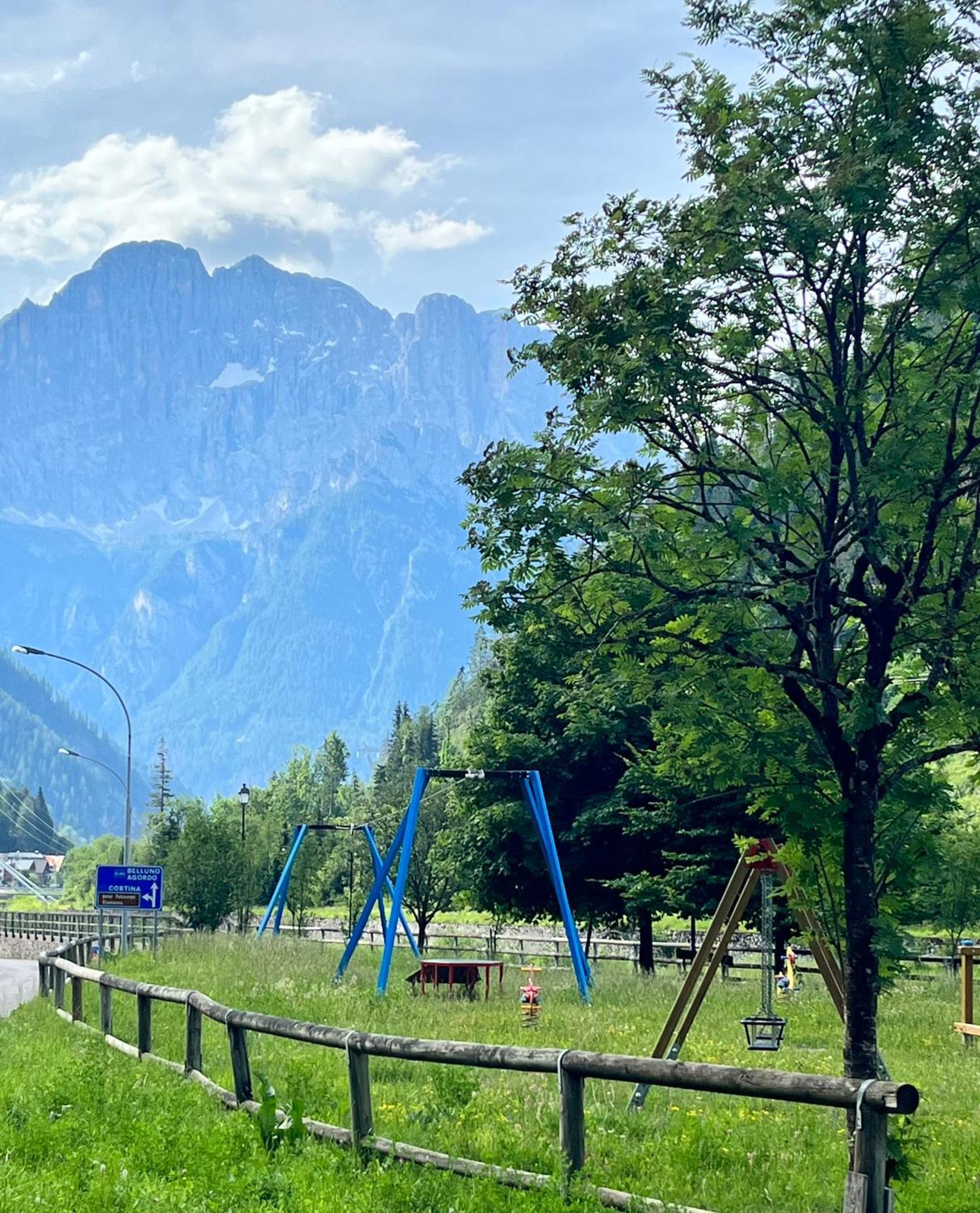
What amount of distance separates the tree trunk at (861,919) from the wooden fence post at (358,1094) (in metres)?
3.52

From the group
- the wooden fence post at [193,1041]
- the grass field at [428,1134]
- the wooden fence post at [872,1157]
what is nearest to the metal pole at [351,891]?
the grass field at [428,1134]

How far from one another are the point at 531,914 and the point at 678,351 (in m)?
30.8

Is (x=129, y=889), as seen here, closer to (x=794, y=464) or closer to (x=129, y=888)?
(x=129, y=888)

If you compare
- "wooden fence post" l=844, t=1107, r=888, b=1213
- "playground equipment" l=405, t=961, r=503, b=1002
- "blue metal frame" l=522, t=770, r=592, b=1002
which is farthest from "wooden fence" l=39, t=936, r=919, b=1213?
"blue metal frame" l=522, t=770, r=592, b=1002

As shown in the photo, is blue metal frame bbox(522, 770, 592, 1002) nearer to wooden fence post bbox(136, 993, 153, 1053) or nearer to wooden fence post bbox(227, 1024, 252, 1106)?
wooden fence post bbox(136, 993, 153, 1053)

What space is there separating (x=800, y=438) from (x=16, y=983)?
34.1 meters

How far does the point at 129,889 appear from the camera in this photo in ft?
120

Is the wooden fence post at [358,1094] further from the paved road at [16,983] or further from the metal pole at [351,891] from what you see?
the metal pole at [351,891]

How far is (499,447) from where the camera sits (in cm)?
1148

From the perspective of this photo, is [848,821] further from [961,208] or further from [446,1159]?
[961,208]

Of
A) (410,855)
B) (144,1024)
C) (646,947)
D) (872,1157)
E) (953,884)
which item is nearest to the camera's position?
(872,1157)

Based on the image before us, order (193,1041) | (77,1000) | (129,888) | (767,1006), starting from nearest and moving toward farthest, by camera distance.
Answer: (193,1041) → (767,1006) → (77,1000) → (129,888)

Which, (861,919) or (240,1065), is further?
(240,1065)

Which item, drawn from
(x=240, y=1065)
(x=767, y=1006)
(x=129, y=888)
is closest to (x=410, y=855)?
(x=129, y=888)
